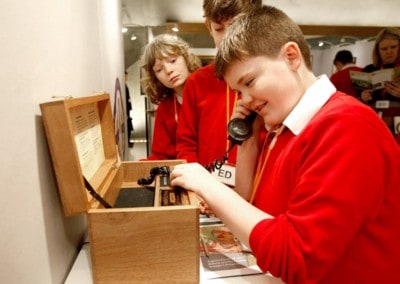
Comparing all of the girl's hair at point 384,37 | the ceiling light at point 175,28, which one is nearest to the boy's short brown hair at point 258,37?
the girl's hair at point 384,37

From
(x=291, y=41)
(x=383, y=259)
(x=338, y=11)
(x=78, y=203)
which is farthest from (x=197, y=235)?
(x=338, y=11)

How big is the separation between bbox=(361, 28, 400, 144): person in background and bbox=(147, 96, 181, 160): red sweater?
202 cm

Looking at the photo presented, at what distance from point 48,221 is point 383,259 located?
2.43 ft

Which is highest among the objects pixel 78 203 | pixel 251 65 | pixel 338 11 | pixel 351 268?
pixel 338 11

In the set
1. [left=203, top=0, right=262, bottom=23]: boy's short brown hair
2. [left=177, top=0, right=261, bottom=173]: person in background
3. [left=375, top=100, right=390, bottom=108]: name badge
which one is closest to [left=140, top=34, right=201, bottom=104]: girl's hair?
[left=177, top=0, right=261, bottom=173]: person in background

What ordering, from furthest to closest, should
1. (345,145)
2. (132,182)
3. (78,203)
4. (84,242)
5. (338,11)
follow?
(338,11) < (132,182) < (84,242) < (78,203) < (345,145)

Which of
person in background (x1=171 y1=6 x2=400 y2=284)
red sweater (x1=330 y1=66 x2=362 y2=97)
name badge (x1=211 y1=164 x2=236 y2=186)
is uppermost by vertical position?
red sweater (x1=330 y1=66 x2=362 y2=97)

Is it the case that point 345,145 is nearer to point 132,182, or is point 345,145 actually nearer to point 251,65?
point 251,65

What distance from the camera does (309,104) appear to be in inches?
27.5

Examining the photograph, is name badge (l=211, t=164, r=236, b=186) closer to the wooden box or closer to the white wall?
the wooden box

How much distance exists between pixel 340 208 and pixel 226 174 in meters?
0.66

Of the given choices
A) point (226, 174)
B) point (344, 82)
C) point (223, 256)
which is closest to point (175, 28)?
point (344, 82)

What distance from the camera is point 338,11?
5.36m

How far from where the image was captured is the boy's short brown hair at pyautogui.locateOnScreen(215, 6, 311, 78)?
27.9 inches
